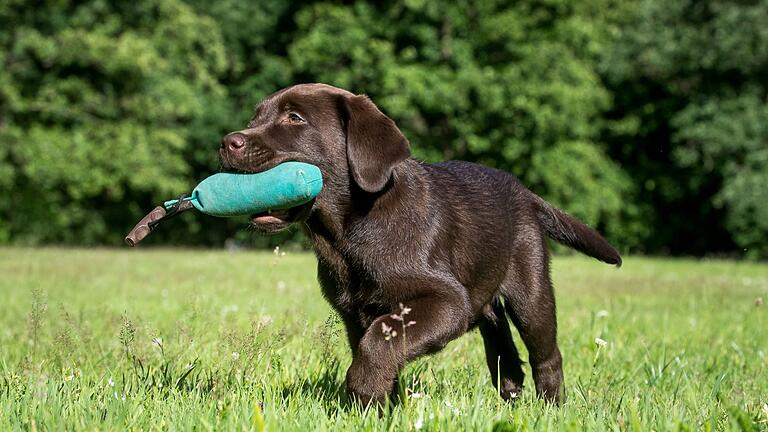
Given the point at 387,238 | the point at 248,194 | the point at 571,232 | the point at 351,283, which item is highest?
the point at 248,194

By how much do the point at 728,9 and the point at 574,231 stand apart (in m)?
23.2

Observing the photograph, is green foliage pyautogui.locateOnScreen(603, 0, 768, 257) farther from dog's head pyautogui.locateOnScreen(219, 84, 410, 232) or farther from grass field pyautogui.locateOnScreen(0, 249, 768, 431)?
dog's head pyautogui.locateOnScreen(219, 84, 410, 232)

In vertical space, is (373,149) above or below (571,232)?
above

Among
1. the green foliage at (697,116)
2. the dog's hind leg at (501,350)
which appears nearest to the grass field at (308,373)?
the dog's hind leg at (501,350)

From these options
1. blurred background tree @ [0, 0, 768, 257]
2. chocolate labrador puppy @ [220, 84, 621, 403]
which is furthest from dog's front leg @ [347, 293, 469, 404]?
blurred background tree @ [0, 0, 768, 257]

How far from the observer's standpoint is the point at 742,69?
25.5m

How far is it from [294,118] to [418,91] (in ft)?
69.5

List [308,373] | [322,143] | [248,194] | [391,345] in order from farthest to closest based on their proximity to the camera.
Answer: [308,373], [322,143], [248,194], [391,345]

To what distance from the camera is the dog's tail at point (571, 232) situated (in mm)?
4906

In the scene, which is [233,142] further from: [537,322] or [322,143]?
[537,322]

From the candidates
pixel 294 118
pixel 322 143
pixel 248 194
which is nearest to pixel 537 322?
pixel 322 143

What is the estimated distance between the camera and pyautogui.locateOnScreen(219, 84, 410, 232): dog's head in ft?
12.3

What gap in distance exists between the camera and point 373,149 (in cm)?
377

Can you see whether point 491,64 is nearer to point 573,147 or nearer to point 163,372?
point 573,147
